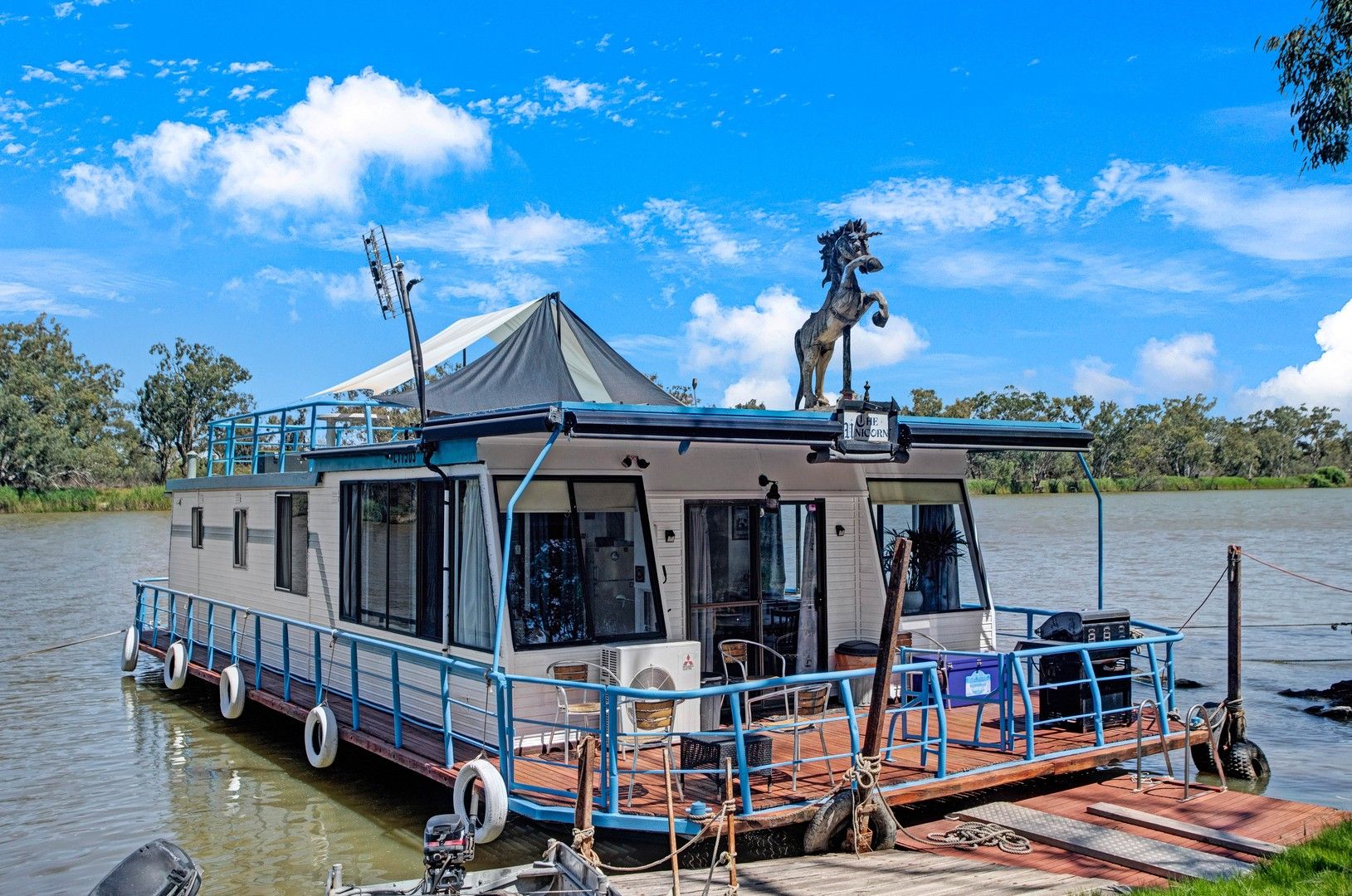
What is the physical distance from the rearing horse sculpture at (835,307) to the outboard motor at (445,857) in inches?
217

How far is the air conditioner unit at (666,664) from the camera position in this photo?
877 cm

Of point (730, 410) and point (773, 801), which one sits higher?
point (730, 410)

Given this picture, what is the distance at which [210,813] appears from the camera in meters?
10.2

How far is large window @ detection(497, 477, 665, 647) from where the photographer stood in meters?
8.77

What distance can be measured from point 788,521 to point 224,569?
8.12 metres

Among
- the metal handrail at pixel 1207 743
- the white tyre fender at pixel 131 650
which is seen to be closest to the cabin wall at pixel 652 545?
the metal handrail at pixel 1207 743

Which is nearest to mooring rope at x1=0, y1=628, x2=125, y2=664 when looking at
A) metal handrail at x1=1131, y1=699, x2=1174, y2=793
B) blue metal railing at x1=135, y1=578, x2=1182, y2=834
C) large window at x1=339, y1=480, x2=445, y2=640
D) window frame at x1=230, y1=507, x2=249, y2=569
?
window frame at x1=230, y1=507, x2=249, y2=569

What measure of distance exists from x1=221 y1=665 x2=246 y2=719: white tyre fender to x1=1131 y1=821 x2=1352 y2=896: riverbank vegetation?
915 cm

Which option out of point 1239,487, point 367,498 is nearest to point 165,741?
point 367,498

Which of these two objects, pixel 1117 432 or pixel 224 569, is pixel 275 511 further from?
pixel 1117 432

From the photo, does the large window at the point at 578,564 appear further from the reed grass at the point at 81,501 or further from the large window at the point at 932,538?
the reed grass at the point at 81,501

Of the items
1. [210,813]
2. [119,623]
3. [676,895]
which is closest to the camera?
[676,895]

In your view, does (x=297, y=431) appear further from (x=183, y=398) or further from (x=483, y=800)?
(x=183, y=398)

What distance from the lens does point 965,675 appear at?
9984 mm
